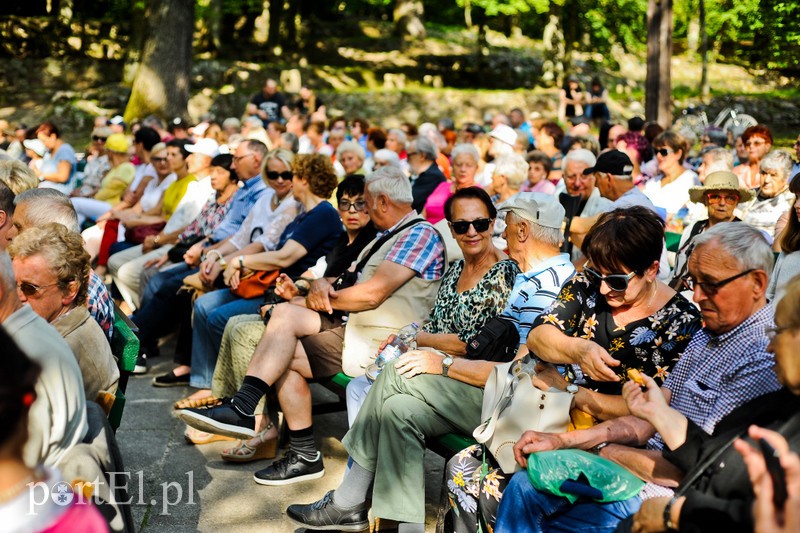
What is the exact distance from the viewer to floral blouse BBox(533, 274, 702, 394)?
323cm

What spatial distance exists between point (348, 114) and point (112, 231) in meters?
14.5

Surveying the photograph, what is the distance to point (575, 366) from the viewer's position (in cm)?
347

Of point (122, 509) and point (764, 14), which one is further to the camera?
point (764, 14)

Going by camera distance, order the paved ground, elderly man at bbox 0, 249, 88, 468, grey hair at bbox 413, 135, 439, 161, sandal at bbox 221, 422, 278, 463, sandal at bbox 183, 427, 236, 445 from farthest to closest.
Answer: grey hair at bbox 413, 135, 439, 161, sandal at bbox 183, 427, 236, 445, sandal at bbox 221, 422, 278, 463, the paved ground, elderly man at bbox 0, 249, 88, 468

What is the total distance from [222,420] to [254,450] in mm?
484

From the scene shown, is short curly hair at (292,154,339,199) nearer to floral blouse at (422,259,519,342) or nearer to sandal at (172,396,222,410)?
sandal at (172,396,222,410)

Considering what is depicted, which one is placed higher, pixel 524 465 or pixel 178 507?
pixel 524 465

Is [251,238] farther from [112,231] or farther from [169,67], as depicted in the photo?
[169,67]

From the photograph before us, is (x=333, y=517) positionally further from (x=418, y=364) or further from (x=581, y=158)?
(x=581, y=158)

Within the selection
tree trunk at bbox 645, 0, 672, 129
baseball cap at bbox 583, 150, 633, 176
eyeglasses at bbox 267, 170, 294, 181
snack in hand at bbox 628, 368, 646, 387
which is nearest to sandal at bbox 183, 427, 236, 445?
eyeglasses at bbox 267, 170, 294, 181

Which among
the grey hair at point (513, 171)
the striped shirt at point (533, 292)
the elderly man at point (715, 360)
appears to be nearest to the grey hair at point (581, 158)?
the grey hair at point (513, 171)

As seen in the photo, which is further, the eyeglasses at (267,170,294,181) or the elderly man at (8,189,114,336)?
the eyeglasses at (267,170,294,181)

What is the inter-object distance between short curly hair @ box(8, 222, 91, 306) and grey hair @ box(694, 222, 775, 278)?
7.99ft

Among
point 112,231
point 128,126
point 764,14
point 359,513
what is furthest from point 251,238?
point 128,126
